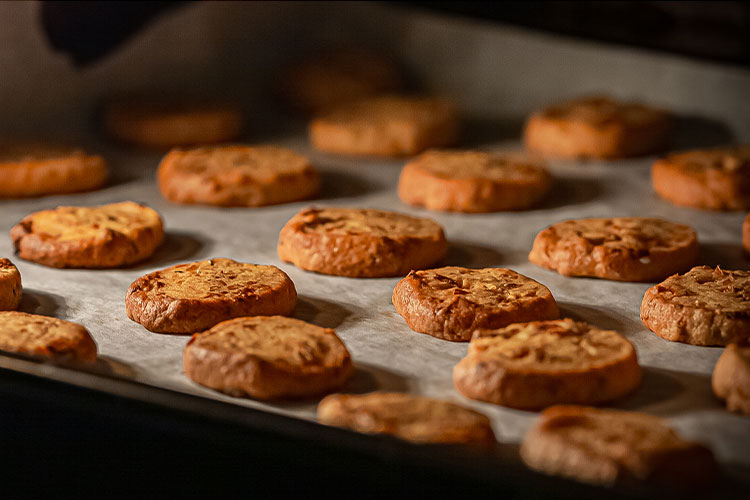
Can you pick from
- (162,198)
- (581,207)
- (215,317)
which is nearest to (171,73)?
(162,198)

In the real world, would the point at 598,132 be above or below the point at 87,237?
above

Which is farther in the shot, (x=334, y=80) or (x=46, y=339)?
(x=334, y=80)

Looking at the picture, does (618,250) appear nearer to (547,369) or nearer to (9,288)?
(547,369)

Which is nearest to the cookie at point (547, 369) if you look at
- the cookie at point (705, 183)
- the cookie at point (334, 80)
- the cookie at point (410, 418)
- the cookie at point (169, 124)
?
the cookie at point (410, 418)

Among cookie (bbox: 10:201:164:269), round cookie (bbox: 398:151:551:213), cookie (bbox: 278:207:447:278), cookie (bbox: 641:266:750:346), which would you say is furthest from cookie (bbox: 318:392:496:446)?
round cookie (bbox: 398:151:551:213)

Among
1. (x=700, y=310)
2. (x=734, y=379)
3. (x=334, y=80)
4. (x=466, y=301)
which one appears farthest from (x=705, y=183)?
(x=334, y=80)

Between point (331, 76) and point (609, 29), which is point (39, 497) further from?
point (331, 76)
